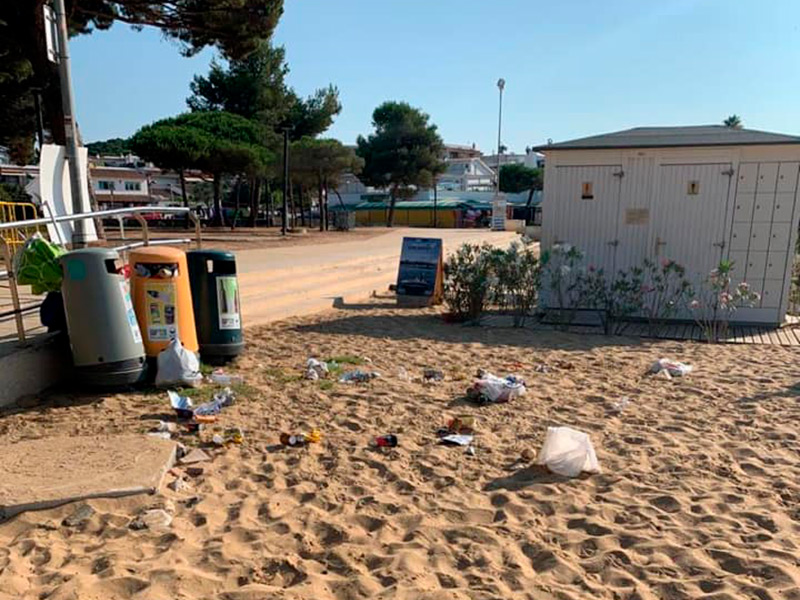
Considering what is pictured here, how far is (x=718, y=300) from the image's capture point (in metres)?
7.78

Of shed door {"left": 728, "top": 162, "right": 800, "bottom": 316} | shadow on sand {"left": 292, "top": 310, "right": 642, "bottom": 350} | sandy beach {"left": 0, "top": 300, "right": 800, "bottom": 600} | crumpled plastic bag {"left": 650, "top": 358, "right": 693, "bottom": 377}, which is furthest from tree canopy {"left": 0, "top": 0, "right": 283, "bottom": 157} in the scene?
crumpled plastic bag {"left": 650, "top": 358, "right": 693, "bottom": 377}

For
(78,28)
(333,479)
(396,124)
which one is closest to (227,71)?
(396,124)

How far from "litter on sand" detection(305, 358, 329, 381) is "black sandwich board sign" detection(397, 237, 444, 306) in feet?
13.6

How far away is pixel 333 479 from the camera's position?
11.1ft

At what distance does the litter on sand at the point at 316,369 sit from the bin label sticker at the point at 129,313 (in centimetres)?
152

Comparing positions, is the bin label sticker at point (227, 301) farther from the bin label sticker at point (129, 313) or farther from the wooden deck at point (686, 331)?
the wooden deck at point (686, 331)

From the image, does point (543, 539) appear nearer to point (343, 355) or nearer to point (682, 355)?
point (343, 355)

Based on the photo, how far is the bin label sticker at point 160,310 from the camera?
4.89 meters

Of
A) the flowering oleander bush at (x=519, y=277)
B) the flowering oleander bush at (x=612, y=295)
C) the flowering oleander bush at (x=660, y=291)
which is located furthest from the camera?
the flowering oleander bush at (x=519, y=277)

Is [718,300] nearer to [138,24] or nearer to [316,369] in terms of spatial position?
[316,369]

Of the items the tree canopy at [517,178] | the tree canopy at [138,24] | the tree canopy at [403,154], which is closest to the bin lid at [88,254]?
the tree canopy at [138,24]

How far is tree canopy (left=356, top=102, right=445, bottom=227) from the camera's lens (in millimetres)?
45281

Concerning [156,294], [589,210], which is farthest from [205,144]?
[156,294]

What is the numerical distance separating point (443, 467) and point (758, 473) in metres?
1.87
